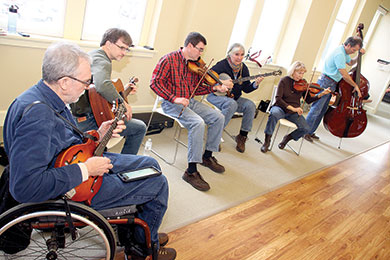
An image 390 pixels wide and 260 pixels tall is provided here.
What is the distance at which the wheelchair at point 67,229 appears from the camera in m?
1.06

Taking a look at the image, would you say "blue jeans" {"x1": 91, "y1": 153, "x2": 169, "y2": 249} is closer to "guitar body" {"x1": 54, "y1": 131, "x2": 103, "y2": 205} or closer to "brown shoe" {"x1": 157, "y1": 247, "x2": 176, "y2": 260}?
"guitar body" {"x1": 54, "y1": 131, "x2": 103, "y2": 205}

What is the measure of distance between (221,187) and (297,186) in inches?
33.8

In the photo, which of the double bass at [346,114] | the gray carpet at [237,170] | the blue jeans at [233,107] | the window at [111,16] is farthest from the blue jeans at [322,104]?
the window at [111,16]

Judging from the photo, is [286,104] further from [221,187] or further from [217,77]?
[221,187]

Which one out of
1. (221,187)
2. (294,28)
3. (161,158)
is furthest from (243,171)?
(294,28)

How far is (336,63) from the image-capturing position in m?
3.64

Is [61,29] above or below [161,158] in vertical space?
above

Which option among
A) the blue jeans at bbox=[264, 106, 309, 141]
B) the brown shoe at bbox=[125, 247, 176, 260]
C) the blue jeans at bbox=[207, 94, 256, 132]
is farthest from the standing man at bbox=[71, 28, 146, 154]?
the blue jeans at bbox=[264, 106, 309, 141]

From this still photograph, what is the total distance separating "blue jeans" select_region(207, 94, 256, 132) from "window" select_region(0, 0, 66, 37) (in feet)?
5.14

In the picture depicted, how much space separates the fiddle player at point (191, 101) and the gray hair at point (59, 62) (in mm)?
1277

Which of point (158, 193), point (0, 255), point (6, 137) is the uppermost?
point (6, 137)

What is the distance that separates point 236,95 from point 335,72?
1.47 metres

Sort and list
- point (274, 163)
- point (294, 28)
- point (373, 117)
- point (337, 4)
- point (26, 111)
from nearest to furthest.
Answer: point (26, 111)
point (274, 163)
point (294, 28)
point (337, 4)
point (373, 117)

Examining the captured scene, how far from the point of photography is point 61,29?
251 centimetres
